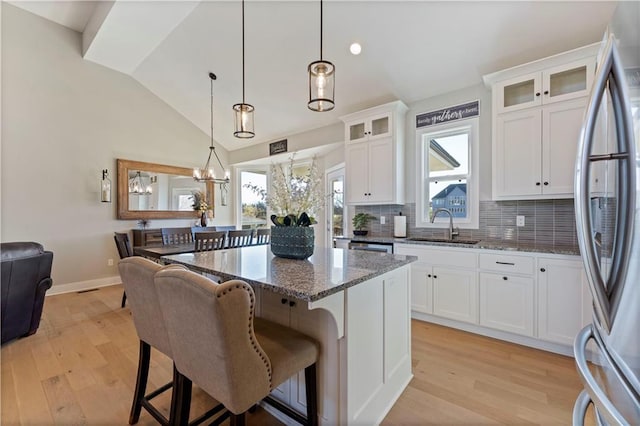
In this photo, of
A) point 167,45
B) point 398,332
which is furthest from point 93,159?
point 398,332

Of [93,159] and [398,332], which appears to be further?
[93,159]

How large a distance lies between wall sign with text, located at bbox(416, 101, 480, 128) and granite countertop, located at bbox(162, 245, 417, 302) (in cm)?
233

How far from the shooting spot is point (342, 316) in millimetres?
1356

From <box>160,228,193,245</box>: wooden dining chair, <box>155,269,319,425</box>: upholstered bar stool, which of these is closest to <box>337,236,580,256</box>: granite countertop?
<box>155,269,319,425</box>: upholstered bar stool

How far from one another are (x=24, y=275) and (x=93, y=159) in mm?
2745

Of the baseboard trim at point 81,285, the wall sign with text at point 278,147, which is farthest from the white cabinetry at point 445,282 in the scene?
the baseboard trim at point 81,285

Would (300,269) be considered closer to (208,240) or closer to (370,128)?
(208,240)

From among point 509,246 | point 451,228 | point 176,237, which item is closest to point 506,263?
point 509,246

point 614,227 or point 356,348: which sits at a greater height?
point 614,227

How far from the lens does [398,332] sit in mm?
1899

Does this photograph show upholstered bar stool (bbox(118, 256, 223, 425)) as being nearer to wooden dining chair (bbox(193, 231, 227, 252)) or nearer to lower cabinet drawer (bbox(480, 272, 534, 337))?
wooden dining chair (bbox(193, 231, 227, 252))

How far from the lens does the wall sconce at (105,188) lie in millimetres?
4750

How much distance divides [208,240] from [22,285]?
1.65m

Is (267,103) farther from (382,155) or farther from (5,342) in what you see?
(5,342)
